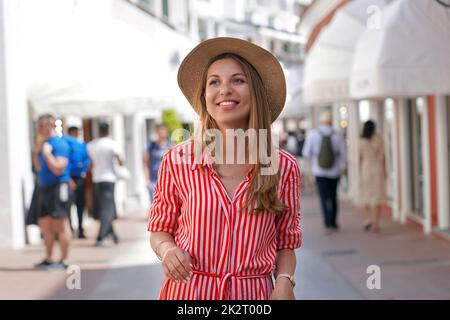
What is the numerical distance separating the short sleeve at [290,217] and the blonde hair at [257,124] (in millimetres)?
60

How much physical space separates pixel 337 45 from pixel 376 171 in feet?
11.2

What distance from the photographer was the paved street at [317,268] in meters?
8.05

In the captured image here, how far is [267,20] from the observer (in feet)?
192

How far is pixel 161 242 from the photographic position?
2.85 meters

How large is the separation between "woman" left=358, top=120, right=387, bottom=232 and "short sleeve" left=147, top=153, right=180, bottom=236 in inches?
393

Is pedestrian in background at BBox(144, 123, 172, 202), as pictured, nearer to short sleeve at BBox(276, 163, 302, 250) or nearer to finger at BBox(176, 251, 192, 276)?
short sleeve at BBox(276, 163, 302, 250)

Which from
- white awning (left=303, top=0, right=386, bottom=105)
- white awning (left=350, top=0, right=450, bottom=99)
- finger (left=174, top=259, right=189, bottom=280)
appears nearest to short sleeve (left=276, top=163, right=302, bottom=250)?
finger (left=174, top=259, right=189, bottom=280)

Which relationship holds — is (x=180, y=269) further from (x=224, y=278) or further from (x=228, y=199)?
(x=228, y=199)

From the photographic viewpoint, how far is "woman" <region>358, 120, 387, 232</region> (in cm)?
1270

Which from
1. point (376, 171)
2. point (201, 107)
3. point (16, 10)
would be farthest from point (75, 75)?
point (201, 107)

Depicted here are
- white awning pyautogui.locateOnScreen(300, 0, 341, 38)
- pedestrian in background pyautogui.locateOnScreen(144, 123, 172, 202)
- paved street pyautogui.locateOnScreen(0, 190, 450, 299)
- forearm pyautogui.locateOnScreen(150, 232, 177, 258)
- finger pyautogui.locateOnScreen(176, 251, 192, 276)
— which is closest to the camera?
finger pyautogui.locateOnScreen(176, 251, 192, 276)

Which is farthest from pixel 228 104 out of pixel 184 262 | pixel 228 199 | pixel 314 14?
→ pixel 314 14

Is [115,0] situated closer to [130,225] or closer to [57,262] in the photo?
[130,225]

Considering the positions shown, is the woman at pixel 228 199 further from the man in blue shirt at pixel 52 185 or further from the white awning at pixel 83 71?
the white awning at pixel 83 71
